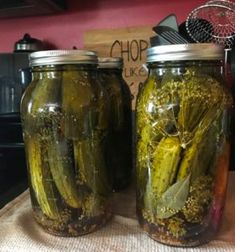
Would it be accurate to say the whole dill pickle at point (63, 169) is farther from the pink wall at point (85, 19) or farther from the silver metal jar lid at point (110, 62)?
the pink wall at point (85, 19)

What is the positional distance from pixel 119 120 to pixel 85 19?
0.78 metres

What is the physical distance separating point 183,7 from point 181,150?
89cm

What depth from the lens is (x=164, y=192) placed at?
0.38 meters

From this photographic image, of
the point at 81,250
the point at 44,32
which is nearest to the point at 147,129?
the point at 81,250

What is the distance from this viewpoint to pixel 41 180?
0.41 meters

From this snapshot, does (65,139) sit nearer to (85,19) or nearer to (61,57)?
(61,57)

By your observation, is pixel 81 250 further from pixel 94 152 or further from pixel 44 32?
pixel 44 32

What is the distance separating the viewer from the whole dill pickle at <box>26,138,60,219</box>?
404 millimetres

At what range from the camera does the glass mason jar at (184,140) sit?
36 cm

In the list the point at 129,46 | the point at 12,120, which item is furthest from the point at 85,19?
the point at 12,120

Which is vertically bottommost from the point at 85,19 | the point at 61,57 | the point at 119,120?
the point at 119,120

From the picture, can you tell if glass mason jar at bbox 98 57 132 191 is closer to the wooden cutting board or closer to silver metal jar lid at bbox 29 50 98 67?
silver metal jar lid at bbox 29 50 98 67

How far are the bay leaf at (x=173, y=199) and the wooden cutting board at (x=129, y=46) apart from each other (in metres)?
0.77

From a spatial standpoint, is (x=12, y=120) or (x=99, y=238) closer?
(x=99, y=238)
